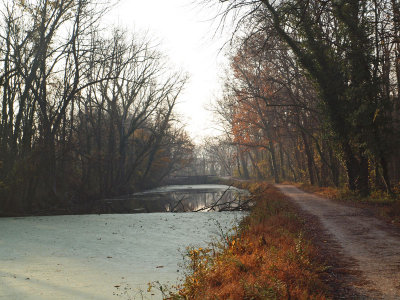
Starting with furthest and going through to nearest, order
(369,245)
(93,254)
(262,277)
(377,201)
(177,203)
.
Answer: (177,203) → (377,201) → (93,254) → (369,245) → (262,277)

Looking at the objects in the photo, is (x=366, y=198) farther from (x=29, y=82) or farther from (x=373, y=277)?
(x=29, y=82)

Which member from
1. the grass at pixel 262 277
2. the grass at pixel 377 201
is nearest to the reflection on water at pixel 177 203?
the grass at pixel 377 201

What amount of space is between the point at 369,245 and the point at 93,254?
629cm

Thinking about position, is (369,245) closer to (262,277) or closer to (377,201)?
(262,277)

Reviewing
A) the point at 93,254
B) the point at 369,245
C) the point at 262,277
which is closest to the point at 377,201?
the point at 369,245

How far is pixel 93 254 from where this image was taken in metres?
8.15

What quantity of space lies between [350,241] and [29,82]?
47.9ft

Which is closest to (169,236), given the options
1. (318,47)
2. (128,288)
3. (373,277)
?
(128,288)

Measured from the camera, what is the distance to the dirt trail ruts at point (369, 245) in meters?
4.28

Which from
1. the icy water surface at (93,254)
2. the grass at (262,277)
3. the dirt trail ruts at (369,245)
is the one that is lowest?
the icy water surface at (93,254)

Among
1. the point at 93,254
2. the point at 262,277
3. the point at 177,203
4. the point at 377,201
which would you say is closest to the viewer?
the point at 262,277

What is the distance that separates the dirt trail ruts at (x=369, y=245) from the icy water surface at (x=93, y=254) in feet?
10.3

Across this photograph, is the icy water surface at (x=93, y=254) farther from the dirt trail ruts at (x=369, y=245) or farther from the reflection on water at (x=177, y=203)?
the dirt trail ruts at (x=369, y=245)

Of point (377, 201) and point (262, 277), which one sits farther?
point (377, 201)
